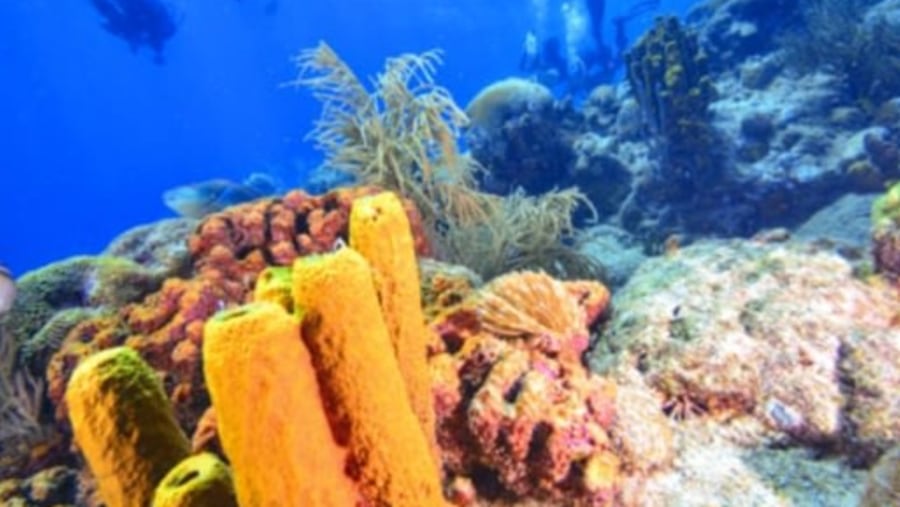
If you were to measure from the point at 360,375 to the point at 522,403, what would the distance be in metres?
1.10

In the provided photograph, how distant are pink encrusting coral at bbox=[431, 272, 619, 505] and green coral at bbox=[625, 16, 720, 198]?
5.34 metres

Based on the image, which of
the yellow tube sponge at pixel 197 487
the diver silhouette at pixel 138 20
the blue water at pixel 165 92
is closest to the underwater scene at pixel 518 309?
the yellow tube sponge at pixel 197 487

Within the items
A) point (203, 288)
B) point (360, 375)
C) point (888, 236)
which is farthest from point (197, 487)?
point (888, 236)

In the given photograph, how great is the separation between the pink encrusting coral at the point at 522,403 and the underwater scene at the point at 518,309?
0.04ft

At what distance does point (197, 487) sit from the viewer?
5.01ft

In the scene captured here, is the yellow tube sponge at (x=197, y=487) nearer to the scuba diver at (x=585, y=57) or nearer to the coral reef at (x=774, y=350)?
the coral reef at (x=774, y=350)

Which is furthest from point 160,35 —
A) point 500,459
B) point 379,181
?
point 500,459

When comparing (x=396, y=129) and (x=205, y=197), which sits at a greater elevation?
(x=205, y=197)

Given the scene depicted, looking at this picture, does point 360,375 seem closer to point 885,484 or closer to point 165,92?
point 885,484

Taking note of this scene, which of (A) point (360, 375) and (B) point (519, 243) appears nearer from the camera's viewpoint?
(A) point (360, 375)

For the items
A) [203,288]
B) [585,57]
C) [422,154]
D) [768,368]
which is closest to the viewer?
[768,368]

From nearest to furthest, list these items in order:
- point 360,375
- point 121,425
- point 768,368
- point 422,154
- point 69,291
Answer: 1. point 360,375
2. point 121,425
3. point 768,368
4. point 69,291
5. point 422,154

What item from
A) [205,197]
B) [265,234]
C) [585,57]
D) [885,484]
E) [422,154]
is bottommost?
[885,484]

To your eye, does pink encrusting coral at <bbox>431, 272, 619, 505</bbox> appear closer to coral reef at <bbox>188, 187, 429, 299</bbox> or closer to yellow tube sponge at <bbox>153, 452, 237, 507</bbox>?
yellow tube sponge at <bbox>153, 452, 237, 507</bbox>
